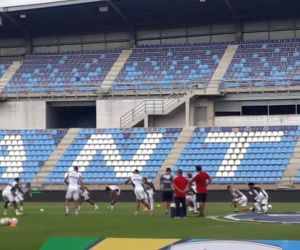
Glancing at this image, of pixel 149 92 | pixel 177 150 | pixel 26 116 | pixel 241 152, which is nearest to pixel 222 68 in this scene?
pixel 149 92

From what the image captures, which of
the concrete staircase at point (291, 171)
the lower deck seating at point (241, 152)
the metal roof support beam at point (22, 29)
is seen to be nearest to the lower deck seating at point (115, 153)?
the lower deck seating at point (241, 152)

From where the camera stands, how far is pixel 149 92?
157 ft

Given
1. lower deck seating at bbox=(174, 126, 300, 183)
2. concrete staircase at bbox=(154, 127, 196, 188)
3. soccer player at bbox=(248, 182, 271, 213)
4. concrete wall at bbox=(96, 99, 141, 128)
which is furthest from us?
concrete wall at bbox=(96, 99, 141, 128)

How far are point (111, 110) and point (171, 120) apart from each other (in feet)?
12.0

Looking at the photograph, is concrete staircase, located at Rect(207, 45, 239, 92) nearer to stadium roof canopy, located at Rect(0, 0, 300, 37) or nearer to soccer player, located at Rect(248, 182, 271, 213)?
stadium roof canopy, located at Rect(0, 0, 300, 37)

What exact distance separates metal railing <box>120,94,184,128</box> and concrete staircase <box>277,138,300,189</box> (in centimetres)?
889

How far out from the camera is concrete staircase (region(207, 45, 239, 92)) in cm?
4647

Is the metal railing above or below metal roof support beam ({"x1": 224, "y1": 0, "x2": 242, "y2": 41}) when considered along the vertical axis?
below

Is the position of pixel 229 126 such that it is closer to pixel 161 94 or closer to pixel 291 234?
pixel 161 94

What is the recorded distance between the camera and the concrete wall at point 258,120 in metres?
44.3

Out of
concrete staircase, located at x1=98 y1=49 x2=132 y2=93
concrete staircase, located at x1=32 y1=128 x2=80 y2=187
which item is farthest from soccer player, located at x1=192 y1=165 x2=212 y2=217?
concrete staircase, located at x1=98 y1=49 x2=132 y2=93

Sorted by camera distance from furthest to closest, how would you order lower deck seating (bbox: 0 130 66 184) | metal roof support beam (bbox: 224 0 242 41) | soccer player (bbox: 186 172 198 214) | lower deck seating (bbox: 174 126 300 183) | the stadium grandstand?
metal roof support beam (bbox: 224 0 242 41), lower deck seating (bbox: 0 130 66 184), the stadium grandstand, lower deck seating (bbox: 174 126 300 183), soccer player (bbox: 186 172 198 214)

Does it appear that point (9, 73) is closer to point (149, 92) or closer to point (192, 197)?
point (149, 92)

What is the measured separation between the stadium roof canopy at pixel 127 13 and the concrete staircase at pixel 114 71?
6.74 ft
